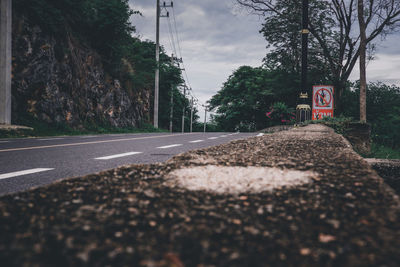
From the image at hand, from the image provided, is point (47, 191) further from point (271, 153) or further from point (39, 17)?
point (39, 17)

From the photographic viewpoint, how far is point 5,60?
41.5 feet

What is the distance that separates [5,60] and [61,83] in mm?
4468

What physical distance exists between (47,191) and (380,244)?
171 centimetres

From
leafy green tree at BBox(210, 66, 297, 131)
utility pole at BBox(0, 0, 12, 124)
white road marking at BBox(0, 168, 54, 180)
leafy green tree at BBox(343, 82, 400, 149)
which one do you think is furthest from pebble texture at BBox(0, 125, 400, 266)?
leafy green tree at BBox(210, 66, 297, 131)

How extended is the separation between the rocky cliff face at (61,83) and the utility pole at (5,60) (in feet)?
5.03

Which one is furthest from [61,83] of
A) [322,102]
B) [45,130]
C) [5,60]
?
[322,102]

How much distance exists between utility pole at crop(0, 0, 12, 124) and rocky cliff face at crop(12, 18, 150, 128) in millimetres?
1534

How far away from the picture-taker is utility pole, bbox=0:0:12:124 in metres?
12.5

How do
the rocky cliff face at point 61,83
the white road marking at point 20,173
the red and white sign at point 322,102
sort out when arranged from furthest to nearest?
the rocky cliff face at point 61,83 < the red and white sign at point 322,102 < the white road marking at point 20,173

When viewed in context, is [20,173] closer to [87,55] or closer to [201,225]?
[201,225]

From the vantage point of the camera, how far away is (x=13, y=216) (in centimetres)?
143

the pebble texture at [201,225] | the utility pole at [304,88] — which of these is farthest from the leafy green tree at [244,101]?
the pebble texture at [201,225]

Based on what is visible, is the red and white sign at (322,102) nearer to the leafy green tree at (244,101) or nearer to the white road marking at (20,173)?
the white road marking at (20,173)

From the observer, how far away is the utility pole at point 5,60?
40.9ft
